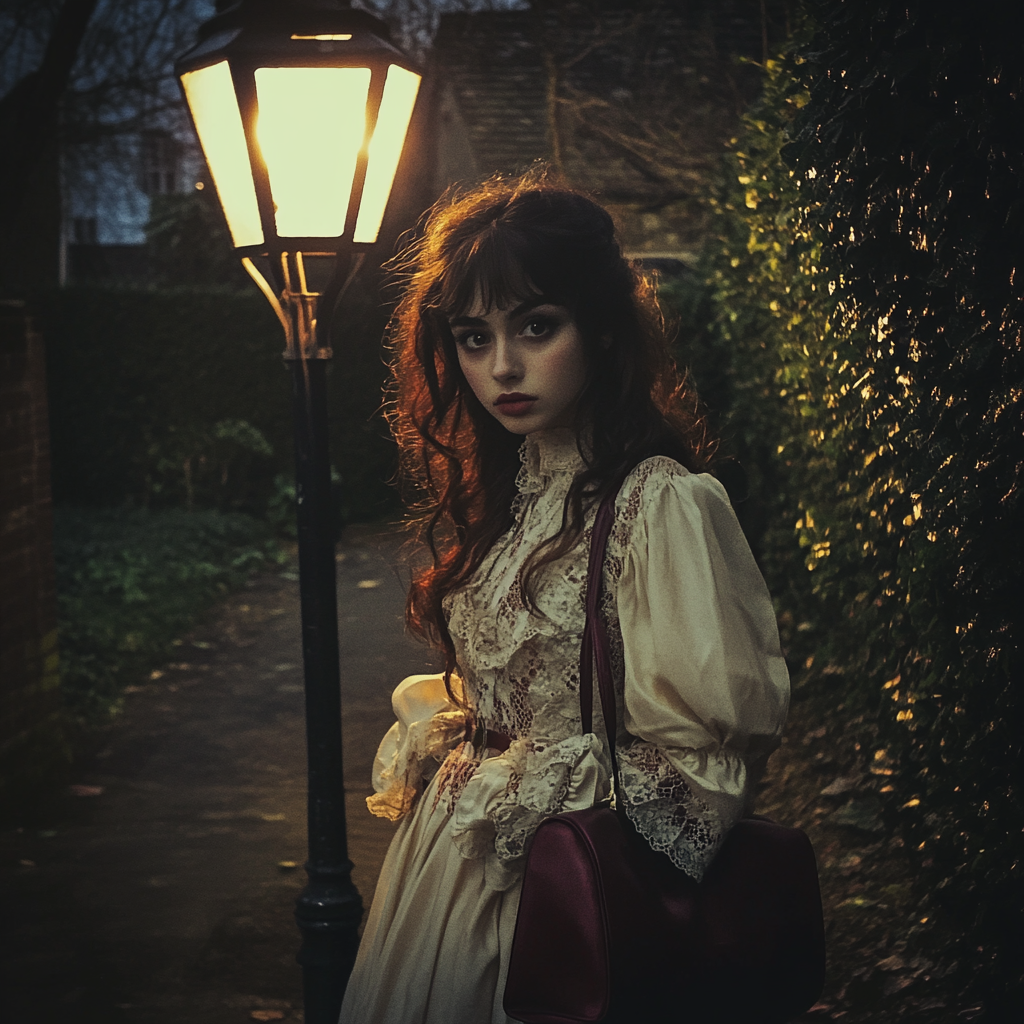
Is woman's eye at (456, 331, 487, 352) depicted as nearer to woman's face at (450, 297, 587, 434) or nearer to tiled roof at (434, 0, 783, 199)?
woman's face at (450, 297, 587, 434)

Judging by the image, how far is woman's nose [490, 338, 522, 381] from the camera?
2.04 meters

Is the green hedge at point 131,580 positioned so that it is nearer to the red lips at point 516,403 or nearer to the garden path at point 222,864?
the garden path at point 222,864

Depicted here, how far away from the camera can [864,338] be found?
337cm

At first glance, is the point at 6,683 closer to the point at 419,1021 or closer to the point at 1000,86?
the point at 419,1021

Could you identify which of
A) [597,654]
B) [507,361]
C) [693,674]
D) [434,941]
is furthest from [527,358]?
[434,941]

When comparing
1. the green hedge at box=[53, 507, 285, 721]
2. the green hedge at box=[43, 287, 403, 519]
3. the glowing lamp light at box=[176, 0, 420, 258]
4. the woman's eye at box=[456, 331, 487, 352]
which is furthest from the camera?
the green hedge at box=[43, 287, 403, 519]

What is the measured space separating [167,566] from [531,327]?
894 centimetres

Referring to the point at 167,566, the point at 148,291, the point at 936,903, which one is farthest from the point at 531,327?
the point at 148,291

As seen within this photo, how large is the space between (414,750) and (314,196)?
1.27 m

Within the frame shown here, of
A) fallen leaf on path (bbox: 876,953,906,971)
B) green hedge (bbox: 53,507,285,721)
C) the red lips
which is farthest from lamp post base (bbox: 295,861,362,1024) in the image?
green hedge (bbox: 53,507,285,721)

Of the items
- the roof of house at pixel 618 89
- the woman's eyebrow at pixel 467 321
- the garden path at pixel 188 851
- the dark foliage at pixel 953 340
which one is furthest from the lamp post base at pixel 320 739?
the roof of house at pixel 618 89

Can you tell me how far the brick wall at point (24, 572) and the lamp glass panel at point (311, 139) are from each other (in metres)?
3.36

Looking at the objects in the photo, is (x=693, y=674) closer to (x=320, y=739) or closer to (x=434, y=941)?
(x=434, y=941)

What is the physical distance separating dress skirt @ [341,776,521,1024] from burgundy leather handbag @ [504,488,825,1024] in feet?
1.01
